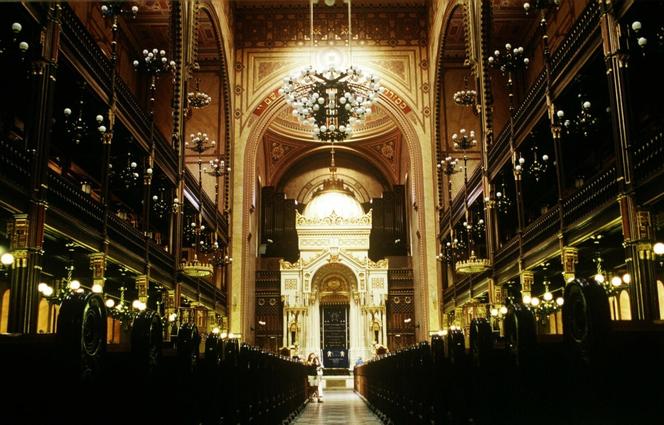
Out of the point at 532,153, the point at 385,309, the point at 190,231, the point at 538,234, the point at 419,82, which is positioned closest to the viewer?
the point at 538,234

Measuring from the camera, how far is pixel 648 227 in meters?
10.2

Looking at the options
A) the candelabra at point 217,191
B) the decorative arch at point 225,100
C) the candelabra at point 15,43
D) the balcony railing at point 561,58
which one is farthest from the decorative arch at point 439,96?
the candelabra at point 15,43

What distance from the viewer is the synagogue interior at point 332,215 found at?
4047 millimetres

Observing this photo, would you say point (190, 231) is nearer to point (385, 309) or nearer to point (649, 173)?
point (385, 309)

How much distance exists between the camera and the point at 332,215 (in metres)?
33.8

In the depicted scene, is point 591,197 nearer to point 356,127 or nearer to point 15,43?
point 15,43

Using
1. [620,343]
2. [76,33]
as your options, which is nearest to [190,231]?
[76,33]

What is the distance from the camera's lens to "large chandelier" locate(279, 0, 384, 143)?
1780 cm

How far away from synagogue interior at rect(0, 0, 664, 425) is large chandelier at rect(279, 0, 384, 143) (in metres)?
0.09

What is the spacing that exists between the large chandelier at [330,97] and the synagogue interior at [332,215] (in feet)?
0.31

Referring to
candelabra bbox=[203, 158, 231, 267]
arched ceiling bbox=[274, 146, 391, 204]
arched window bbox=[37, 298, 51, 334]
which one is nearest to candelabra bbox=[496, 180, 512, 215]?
candelabra bbox=[203, 158, 231, 267]

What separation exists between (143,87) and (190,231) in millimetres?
6943

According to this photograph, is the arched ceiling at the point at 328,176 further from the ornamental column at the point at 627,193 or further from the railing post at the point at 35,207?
the railing post at the point at 35,207

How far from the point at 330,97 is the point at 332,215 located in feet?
51.4
